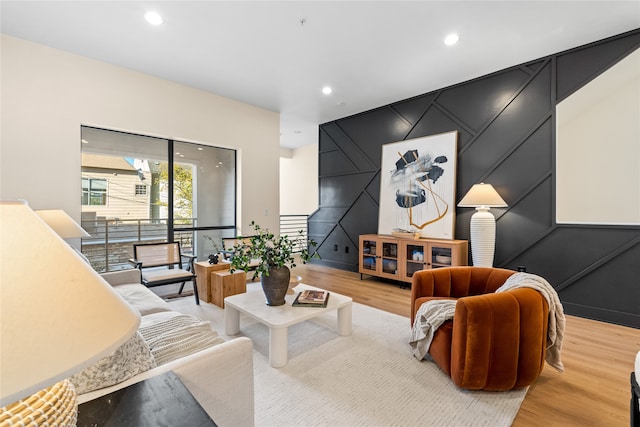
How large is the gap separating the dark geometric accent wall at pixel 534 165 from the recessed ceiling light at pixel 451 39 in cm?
107

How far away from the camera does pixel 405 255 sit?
4.20 m

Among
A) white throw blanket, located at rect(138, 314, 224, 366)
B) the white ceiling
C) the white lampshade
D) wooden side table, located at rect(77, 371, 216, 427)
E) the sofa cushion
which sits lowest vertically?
the sofa cushion

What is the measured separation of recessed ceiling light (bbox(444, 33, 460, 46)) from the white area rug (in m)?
3.05

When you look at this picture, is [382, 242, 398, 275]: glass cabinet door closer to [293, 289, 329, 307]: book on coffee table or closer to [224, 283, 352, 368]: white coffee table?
[224, 283, 352, 368]: white coffee table

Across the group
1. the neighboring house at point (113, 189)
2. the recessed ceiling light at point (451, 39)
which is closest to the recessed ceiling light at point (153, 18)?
the neighboring house at point (113, 189)

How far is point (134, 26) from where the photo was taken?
2848 millimetres

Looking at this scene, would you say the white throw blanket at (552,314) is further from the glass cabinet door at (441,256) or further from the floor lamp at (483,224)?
the glass cabinet door at (441,256)

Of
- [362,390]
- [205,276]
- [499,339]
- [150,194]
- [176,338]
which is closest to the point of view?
[176,338]

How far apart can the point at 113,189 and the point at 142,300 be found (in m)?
2.24

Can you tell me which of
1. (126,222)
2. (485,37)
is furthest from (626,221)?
(126,222)

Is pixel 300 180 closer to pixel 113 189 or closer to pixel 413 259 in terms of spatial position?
pixel 413 259

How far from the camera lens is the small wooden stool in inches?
132

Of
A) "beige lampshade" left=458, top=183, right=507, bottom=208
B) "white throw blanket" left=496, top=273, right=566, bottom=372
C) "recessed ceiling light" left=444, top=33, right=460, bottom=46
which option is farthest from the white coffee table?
"recessed ceiling light" left=444, top=33, right=460, bottom=46

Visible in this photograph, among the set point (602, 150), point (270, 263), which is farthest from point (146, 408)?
point (602, 150)
